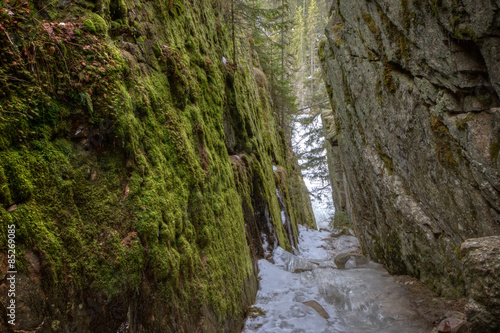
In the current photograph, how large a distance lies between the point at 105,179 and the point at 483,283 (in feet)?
16.0

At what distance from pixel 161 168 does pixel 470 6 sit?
18.6 ft

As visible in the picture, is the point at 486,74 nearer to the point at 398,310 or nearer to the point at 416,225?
the point at 416,225

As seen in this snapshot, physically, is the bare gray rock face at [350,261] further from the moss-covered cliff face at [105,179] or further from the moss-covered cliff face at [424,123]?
the moss-covered cliff face at [105,179]

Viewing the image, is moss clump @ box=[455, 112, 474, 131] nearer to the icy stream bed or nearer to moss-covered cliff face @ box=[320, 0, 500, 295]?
moss-covered cliff face @ box=[320, 0, 500, 295]

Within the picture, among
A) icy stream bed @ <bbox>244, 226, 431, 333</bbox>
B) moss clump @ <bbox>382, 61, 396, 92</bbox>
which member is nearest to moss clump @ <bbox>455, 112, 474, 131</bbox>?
moss clump @ <bbox>382, 61, 396, 92</bbox>

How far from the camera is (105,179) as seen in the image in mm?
2969

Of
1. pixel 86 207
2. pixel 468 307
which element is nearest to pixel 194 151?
pixel 86 207

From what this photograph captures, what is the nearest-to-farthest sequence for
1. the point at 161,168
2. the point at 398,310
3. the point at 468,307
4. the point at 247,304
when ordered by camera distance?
1. the point at 468,307
2. the point at 161,168
3. the point at 398,310
4. the point at 247,304

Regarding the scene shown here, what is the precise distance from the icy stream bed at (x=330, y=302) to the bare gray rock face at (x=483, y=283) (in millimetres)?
1617

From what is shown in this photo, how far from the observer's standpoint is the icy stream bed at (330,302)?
17.4ft

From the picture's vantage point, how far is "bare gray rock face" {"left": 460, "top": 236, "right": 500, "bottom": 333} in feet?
10.8

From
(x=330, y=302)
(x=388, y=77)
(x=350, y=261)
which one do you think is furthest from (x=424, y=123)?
(x=350, y=261)

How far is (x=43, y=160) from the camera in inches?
95.0

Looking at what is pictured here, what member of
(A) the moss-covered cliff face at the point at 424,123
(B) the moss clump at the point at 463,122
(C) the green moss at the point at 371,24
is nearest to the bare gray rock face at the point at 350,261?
(A) the moss-covered cliff face at the point at 424,123
